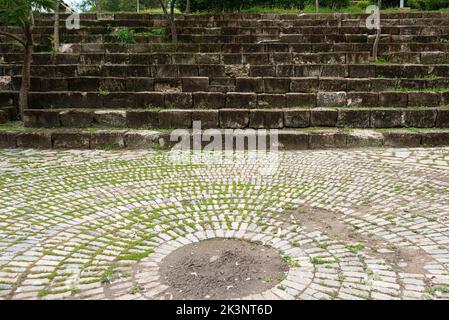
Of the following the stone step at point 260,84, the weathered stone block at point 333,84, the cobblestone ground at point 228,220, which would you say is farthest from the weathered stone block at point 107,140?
the weathered stone block at point 333,84

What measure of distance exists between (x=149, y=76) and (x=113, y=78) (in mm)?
1019

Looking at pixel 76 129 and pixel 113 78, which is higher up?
pixel 113 78

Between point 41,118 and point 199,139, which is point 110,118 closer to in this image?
point 41,118

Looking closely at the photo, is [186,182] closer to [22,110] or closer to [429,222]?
[429,222]

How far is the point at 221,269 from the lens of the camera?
3686mm

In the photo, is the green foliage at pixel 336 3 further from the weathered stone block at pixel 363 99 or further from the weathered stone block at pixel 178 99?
the weathered stone block at pixel 178 99

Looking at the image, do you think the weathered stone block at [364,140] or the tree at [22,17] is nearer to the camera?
the weathered stone block at [364,140]

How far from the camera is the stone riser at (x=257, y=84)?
33.6 feet

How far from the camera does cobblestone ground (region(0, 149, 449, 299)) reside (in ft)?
11.4

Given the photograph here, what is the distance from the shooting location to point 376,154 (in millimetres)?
7969

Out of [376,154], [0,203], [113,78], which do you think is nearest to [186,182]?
[0,203]

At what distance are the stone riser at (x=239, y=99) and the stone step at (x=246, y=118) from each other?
49cm

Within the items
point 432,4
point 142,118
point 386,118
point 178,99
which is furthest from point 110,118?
point 432,4

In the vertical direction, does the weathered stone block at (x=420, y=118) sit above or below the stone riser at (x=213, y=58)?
below
